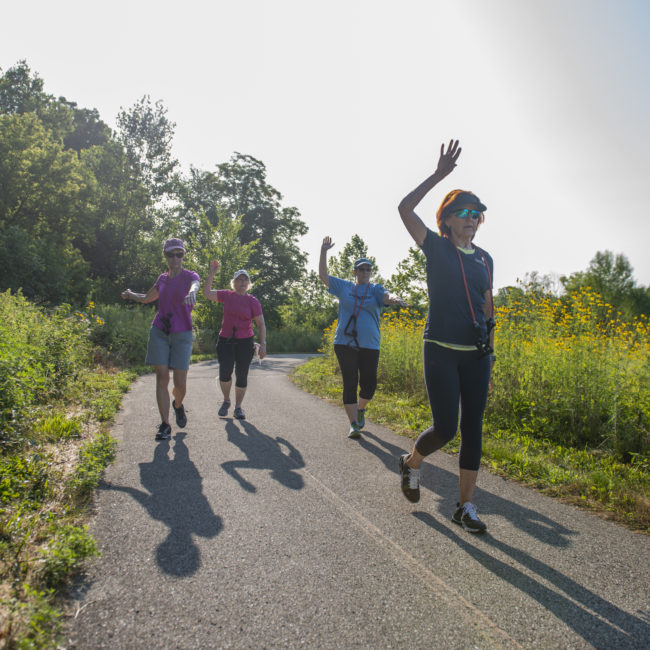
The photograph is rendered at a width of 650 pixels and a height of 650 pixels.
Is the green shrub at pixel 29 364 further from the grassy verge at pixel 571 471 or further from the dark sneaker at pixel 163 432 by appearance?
the grassy verge at pixel 571 471

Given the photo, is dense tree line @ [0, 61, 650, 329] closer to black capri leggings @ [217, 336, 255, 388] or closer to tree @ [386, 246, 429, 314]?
tree @ [386, 246, 429, 314]

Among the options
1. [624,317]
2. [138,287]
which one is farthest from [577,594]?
[138,287]

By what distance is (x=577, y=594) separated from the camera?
232 centimetres

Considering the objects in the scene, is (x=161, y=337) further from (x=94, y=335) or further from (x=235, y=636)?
(x=94, y=335)

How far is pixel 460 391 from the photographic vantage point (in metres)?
3.21

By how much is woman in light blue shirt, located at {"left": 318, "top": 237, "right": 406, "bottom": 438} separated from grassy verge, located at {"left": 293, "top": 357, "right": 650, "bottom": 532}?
Result: 34.7 inches

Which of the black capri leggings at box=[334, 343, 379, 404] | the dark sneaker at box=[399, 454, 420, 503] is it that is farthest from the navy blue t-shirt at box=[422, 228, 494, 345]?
the black capri leggings at box=[334, 343, 379, 404]

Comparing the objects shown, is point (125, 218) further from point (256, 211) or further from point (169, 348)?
point (169, 348)

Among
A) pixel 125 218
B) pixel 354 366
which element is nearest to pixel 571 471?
pixel 354 366

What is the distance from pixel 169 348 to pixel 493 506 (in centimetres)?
385

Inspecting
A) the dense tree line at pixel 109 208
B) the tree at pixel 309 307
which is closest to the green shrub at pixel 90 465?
the dense tree line at pixel 109 208

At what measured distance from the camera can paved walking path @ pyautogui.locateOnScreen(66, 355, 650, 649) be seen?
1.96m

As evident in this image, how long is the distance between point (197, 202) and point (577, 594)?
1932 inches

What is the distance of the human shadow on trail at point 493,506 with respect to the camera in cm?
305
